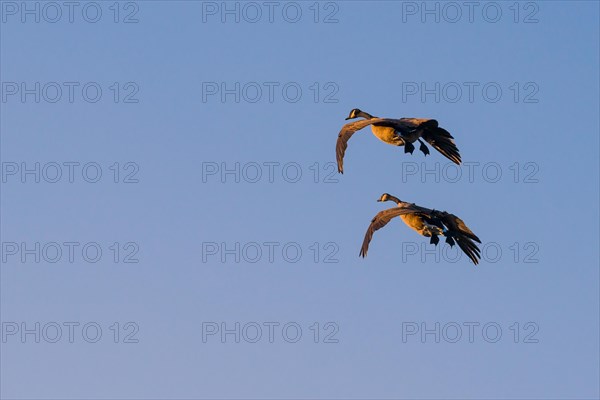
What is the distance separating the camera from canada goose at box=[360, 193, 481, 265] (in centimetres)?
6303

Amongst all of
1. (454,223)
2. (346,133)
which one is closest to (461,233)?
(454,223)

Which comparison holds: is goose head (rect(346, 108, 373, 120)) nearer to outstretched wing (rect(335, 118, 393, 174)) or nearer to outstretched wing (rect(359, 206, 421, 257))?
outstretched wing (rect(335, 118, 393, 174))

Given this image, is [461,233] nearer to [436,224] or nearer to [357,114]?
[436,224]

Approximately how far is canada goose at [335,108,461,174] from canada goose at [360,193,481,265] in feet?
7.75

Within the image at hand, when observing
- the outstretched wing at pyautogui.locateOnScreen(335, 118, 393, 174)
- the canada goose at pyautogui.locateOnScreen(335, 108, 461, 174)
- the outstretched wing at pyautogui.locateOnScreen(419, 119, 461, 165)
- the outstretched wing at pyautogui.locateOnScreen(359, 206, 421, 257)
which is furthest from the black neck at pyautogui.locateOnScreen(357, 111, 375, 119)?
the outstretched wing at pyautogui.locateOnScreen(359, 206, 421, 257)

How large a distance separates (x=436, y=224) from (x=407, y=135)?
387 cm

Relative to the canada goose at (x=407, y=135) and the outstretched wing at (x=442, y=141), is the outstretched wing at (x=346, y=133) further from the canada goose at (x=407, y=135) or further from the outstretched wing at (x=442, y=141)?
the outstretched wing at (x=442, y=141)

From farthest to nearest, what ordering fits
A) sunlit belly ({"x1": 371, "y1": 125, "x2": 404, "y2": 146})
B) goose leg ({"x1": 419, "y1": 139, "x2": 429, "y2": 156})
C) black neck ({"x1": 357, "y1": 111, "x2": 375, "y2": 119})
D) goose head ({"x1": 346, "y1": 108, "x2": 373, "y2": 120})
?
goose head ({"x1": 346, "y1": 108, "x2": 373, "y2": 120}) < black neck ({"x1": 357, "y1": 111, "x2": 375, "y2": 119}) < sunlit belly ({"x1": 371, "y1": 125, "x2": 404, "y2": 146}) < goose leg ({"x1": 419, "y1": 139, "x2": 429, "y2": 156})

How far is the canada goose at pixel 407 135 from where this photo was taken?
64.2 meters

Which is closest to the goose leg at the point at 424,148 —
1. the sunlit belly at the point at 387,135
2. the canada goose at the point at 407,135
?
the canada goose at the point at 407,135

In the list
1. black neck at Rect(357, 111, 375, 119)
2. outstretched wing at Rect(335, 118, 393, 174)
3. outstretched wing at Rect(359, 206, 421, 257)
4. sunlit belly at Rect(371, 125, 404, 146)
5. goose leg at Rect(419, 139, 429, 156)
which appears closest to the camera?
outstretched wing at Rect(359, 206, 421, 257)

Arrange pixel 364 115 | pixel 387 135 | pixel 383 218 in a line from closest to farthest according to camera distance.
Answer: pixel 383 218, pixel 387 135, pixel 364 115

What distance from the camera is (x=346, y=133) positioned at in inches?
2618

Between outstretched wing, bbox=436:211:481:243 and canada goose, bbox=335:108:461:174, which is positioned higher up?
canada goose, bbox=335:108:461:174
